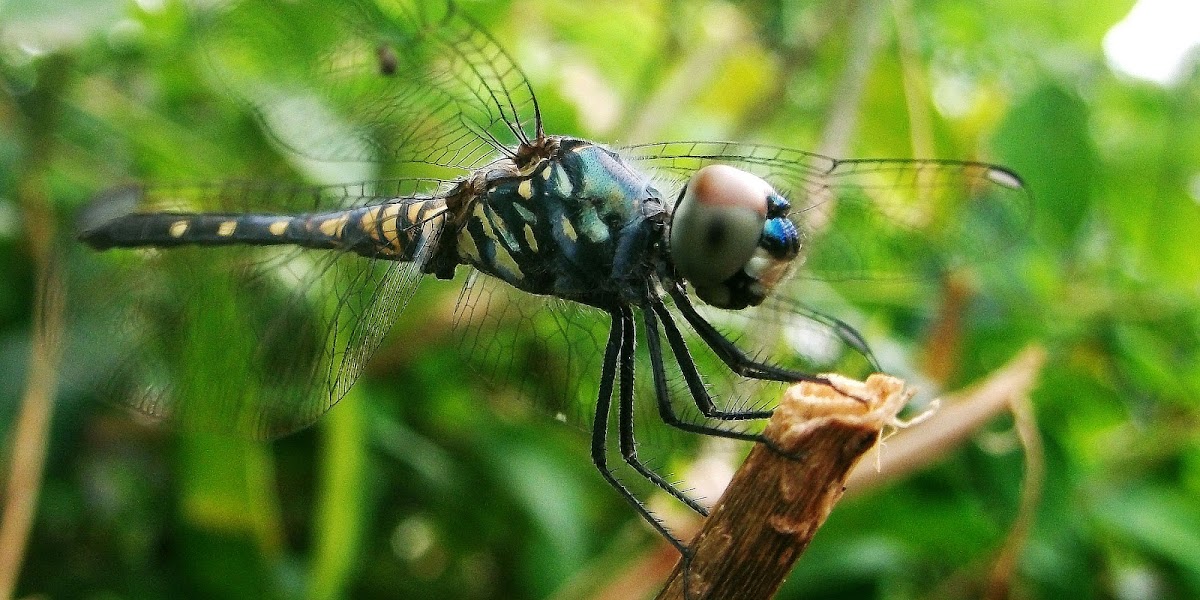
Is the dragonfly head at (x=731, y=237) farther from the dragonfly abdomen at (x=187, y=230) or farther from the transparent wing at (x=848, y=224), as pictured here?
the dragonfly abdomen at (x=187, y=230)

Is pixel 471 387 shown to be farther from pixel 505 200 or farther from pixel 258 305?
pixel 505 200

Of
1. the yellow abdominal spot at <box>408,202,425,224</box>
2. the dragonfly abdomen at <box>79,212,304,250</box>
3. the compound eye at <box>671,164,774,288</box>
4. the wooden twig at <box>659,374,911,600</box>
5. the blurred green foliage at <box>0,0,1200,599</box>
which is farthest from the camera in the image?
the blurred green foliage at <box>0,0,1200,599</box>

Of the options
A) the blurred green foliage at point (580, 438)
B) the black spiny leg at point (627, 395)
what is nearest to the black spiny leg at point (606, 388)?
the black spiny leg at point (627, 395)

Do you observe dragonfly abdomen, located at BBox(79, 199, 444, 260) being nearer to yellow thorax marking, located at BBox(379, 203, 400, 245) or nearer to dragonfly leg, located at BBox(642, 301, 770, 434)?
yellow thorax marking, located at BBox(379, 203, 400, 245)

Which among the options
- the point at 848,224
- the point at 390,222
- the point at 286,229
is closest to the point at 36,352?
the point at 286,229

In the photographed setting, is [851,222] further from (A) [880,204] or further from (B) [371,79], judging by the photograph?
(B) [371,79]

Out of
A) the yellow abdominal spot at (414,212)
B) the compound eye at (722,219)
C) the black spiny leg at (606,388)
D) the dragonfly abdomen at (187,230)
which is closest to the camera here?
the compound eye at (722,219)

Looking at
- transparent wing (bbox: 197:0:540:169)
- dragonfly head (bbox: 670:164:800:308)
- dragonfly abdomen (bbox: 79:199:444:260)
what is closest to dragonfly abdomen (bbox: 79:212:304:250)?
dragonfly abdomen (bbox: 79:199:444:260)

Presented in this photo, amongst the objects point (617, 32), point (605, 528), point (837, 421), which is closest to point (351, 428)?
point (605, 528)
